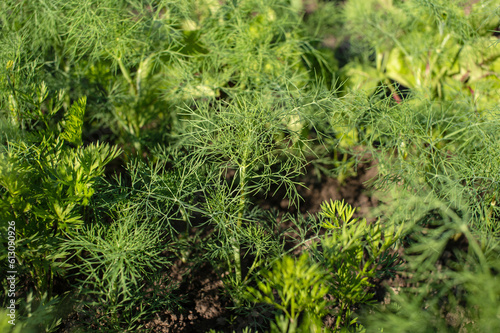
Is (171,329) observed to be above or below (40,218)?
below

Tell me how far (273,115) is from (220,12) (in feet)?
2.11

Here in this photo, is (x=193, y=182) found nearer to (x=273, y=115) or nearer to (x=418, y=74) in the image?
(x=273, y=115)

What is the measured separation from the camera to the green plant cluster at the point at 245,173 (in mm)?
918

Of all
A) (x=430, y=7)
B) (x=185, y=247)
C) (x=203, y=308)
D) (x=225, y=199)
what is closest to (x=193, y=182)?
(x=225, y=199)

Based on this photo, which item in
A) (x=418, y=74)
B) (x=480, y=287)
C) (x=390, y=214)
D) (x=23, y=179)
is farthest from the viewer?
(x=418, y=74)

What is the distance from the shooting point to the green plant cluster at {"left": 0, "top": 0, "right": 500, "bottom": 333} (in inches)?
36.2

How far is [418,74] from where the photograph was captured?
163 cm

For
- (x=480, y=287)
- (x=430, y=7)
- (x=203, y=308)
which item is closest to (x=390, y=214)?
(x=480, y=287)

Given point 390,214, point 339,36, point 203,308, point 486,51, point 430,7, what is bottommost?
point 203,308

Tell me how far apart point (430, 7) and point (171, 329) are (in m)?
1.42

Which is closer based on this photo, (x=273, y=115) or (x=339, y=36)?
(x=273, y=115)

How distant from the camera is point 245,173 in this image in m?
1.03

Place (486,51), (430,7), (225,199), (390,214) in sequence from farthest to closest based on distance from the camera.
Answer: (486,51) < (430,7) < (390,214) < (225,199)

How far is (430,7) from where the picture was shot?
54.8 inches
